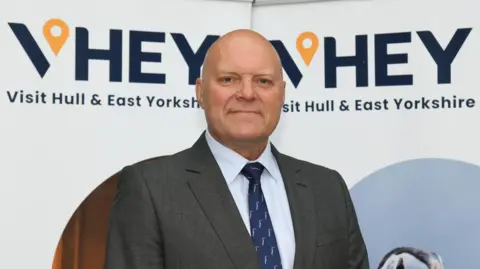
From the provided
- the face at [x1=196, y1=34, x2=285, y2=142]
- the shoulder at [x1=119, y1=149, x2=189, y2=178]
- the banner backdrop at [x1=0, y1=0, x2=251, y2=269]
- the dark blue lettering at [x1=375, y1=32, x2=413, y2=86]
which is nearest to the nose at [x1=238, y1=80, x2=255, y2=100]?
the face at [x1=196, y1=34, x2=285, y2=142]

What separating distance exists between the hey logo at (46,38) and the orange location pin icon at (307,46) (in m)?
0.92

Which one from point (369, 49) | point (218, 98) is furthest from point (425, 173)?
point (218, 98)

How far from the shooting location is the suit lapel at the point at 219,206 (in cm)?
147

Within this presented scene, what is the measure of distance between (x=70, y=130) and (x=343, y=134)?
3.52ft

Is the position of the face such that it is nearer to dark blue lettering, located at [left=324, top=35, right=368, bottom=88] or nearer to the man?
the man

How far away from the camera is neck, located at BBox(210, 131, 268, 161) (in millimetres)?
1608

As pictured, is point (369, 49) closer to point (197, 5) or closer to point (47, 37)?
point (197, 5)

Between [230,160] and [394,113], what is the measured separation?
3.97 ft

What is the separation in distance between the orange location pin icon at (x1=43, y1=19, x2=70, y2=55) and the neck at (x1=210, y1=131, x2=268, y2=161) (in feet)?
3.63

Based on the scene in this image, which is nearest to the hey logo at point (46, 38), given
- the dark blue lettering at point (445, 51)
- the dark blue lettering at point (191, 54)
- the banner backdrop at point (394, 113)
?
the dark blue lettering at point (191, 54)

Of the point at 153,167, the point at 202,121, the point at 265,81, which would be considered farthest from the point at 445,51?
the point at 153,167

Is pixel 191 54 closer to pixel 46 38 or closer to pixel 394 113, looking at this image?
pixel 46 38

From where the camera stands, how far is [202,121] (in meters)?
2.69

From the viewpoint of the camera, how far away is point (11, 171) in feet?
7.95
